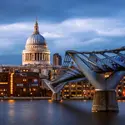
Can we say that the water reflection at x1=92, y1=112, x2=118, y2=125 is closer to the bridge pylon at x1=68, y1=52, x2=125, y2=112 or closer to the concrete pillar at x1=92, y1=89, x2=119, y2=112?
the concrete pillar at x1=92, y1=89, x2=119, y2=112

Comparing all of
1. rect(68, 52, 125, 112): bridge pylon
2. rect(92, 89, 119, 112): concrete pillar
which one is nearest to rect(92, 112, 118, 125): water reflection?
rect(92, 89, 119, 112): concrete pillar

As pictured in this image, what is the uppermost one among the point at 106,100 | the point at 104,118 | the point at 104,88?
the point at 104,88

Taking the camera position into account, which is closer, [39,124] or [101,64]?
[39,124]

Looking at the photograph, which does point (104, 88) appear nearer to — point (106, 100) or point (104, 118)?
point (106, 100)

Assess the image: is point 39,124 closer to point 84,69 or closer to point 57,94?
point 84,69

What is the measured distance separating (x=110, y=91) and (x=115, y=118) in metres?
9.90

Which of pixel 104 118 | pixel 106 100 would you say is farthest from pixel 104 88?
pixel 104 118

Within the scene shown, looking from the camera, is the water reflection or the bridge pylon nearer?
the water reflection

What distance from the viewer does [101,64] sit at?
8669 cm

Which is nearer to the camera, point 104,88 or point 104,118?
point 104,118

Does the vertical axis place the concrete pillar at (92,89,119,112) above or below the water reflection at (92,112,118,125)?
above

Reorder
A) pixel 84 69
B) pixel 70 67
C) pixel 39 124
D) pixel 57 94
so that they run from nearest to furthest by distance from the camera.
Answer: pixel 39 124 < pixel 84 69 < pixel 70 67 < pixel 57 94

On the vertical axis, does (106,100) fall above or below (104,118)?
above

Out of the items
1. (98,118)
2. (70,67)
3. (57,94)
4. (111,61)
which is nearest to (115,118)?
(98,118)
